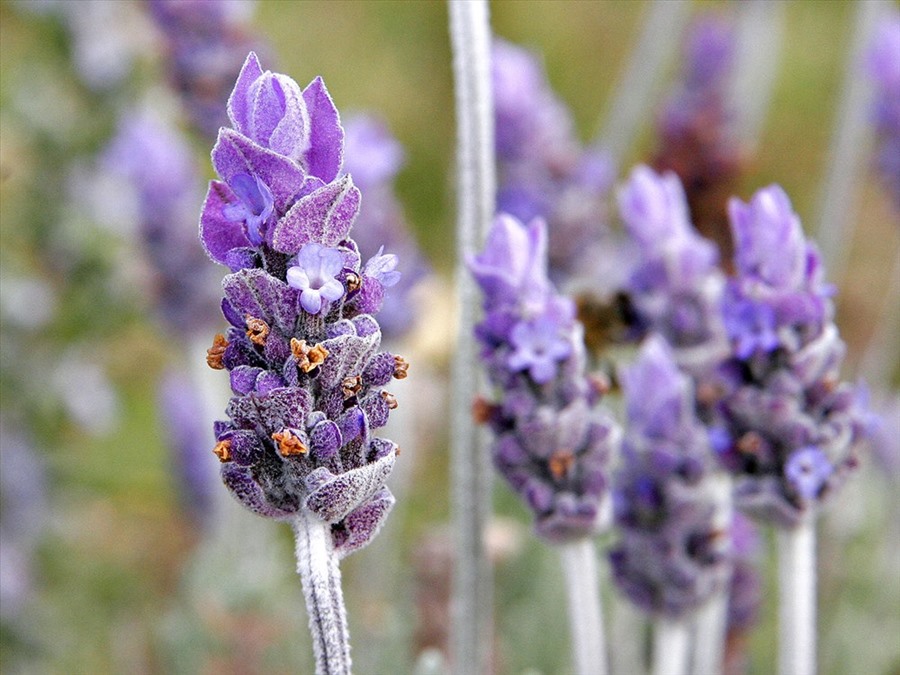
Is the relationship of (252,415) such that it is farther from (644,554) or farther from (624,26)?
(624,26)

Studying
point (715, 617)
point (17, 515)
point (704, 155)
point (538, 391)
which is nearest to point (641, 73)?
point (704, 155)

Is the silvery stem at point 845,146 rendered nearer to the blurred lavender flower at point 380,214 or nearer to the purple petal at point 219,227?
the blurred lavender flower at point 380,214

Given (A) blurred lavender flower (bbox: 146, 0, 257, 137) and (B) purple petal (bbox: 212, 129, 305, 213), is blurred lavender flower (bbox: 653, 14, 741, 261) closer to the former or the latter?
(A) blurred lavender flower (bbox: 146, 0, 257, 137)

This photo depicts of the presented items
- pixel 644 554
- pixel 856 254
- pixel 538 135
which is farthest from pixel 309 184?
pixel 856 254

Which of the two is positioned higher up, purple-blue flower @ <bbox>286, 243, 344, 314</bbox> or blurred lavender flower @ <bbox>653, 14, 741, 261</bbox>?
blurred lavender flower @ <bbox>653, 14, 741, 261</bbox>

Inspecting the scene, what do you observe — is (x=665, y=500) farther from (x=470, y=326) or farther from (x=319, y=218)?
(x=319, y=218)

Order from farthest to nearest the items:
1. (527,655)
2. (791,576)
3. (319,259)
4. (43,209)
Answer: (43,209) → (527,655) → (791,576) → (319,259)

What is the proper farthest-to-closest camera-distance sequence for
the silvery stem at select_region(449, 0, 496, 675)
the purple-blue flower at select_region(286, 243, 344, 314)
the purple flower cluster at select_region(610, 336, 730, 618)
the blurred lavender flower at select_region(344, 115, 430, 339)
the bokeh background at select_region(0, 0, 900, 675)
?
the bokeh background at select_region(0, 0, 900, 675) → the blurred lavender flower at select_region(344, 115, 430, 339) → the purple flower cluster at select_region(610, 336, 730, 618) → the silvery stem at select_region(449, 0, 496, 675) → the purple-blue flower at select_region(286, 243, 344, 314)

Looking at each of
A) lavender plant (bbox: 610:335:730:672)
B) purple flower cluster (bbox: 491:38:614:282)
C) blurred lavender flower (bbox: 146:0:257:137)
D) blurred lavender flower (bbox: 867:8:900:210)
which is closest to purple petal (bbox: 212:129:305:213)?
lavender plant (bbox: 610:335:730:672)
